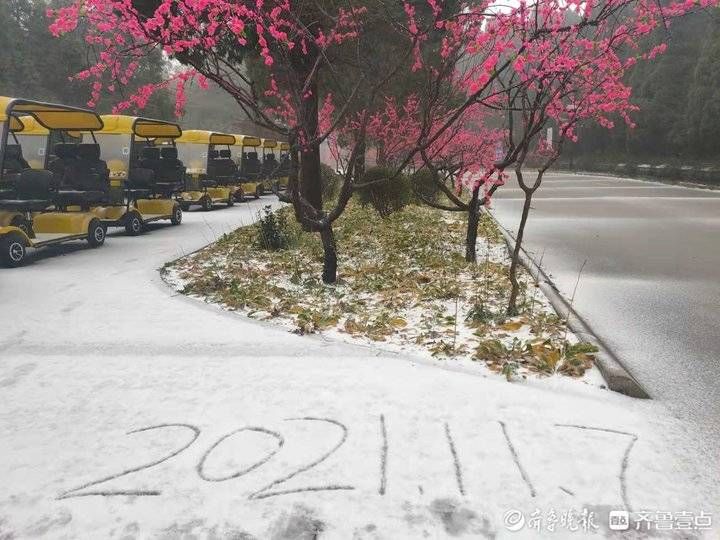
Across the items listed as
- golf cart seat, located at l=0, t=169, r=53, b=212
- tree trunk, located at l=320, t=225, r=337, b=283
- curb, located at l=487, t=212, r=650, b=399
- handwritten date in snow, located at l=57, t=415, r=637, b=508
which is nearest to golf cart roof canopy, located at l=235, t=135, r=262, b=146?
golf cart seat, located at l=0, t=169, r=53, b=212

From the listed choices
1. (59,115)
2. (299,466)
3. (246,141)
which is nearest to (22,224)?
(59,115)

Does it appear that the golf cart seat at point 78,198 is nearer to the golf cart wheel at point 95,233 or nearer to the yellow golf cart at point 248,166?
the golf cart wheel at point 95,233

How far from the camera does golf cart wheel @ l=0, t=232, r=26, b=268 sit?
7420 mm

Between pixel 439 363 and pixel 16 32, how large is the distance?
1492 inches

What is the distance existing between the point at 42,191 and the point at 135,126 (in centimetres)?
335

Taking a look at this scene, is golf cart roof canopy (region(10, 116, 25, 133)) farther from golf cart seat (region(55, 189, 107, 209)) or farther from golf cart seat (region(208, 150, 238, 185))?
golf cart seat (region(208, 150, 238, 185))

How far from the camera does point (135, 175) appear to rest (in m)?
11.0

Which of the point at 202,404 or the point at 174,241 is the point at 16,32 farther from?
the point at 202,404

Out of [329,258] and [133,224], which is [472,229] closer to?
[329,258]

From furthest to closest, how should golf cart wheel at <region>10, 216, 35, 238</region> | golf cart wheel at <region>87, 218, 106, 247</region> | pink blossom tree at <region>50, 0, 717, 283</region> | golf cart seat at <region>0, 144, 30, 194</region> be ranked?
1. golf cart wheel at <region>87, 218, 106, 247</region>
2. golf cart seat at <region>0, 144, 30, 194</region>
3. golf cart wheel at <region>10, 216, 35, 238</region>
4. pink blossom tree at <region>50, 0, 717, 283</region>

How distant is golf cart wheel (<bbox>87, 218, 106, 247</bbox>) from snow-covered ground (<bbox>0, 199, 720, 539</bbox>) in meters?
5.17

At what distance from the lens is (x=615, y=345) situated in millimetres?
4527

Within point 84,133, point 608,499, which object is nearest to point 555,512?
point 608,499

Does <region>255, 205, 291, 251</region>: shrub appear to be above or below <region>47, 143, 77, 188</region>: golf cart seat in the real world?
below
